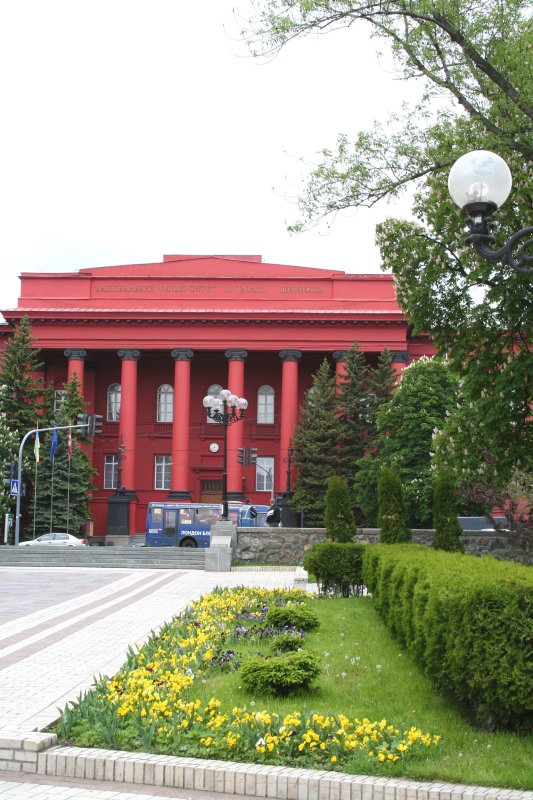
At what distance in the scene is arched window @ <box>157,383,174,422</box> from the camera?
2199 inches

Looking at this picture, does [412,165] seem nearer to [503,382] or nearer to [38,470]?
[503,382]

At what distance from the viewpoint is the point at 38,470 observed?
4606cm

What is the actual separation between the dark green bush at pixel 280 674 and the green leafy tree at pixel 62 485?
38.4 metres

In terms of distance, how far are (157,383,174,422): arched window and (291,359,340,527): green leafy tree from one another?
10.5m

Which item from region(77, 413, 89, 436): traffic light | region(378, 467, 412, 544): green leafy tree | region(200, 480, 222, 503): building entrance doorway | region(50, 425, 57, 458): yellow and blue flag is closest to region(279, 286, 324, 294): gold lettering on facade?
region(200, 480, 222, 503): building entrance doorway

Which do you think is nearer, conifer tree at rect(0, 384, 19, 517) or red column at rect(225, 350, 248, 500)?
conifer tree at rect(0, 384, 19, 517)

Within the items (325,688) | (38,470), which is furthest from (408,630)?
(38,470)

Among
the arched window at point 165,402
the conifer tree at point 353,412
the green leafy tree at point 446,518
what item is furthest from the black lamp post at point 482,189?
the arched window at point 165,402

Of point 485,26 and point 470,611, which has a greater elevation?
point 485,26

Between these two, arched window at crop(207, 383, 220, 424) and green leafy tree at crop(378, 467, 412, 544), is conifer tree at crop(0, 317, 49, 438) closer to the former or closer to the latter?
arched window at crop(207, 383, 220, 424)

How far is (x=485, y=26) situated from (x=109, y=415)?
45.3 metres

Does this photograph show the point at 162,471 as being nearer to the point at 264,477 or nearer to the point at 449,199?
the point at 264,477

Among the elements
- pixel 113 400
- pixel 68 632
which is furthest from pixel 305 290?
pixel 68 632

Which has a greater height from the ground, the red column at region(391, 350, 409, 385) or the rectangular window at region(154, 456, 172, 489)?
the red column at region(391, 350, 409, 385)
